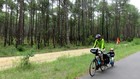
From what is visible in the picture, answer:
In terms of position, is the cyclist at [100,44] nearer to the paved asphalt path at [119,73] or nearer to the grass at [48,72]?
the paved asphalt path at [119,73]

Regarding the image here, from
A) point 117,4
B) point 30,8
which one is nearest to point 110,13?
point 117,4

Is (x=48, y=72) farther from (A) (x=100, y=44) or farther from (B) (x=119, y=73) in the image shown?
(B) (x=119, y=73)

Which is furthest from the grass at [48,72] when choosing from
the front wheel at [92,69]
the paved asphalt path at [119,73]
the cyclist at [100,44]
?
the cyclist at [100,44]

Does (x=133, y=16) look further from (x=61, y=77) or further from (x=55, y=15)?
(x=61, y=77)

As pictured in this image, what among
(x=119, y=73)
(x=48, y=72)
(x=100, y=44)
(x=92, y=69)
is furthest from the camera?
(x=100, y=44)

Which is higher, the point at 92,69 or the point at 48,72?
the point at 92,69

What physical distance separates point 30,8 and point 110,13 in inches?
1485

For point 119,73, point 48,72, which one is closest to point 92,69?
point 119,73

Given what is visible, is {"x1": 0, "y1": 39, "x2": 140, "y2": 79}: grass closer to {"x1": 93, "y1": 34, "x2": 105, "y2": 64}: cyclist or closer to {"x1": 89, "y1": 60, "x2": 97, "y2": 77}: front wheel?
{"x1": 89, "y1": 60, "x2": 97, "y2": 77}: front wheel

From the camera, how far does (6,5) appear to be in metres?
60.1

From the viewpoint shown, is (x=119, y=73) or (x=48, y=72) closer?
(x=48, y=72)

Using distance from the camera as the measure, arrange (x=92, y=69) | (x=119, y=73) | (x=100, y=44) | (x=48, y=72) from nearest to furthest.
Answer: (x=92, y=69) → (x=48, y=72) → (x=119, y=73) → (x=100, y=44)

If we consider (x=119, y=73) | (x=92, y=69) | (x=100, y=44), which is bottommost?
(x=119, y=73)

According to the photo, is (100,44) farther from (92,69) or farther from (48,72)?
(48,72)
